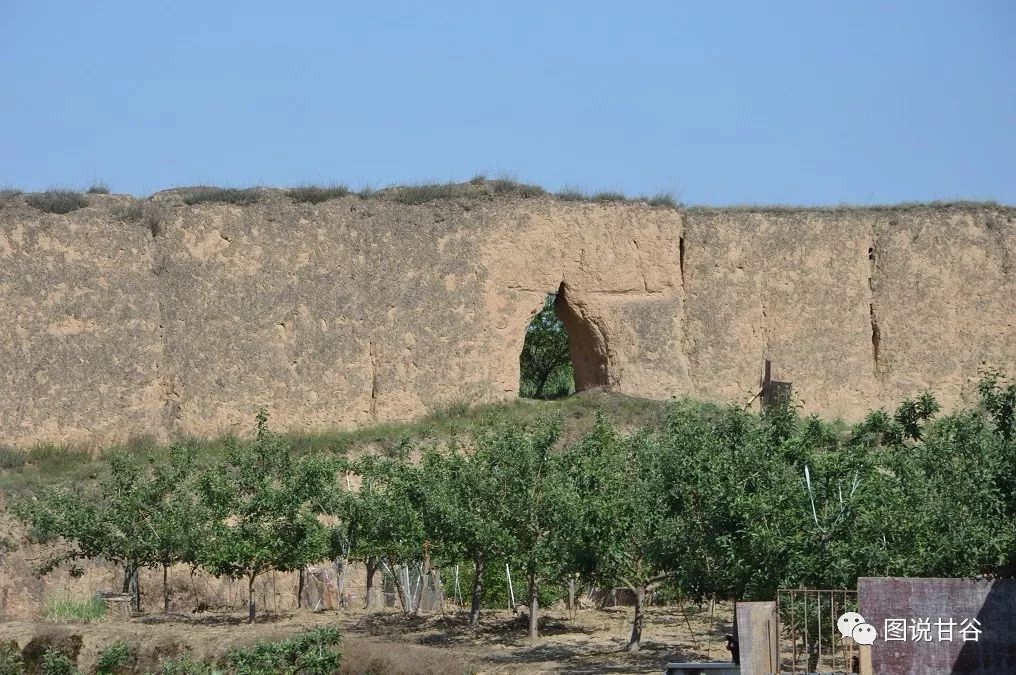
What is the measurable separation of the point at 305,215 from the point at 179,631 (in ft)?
36.9

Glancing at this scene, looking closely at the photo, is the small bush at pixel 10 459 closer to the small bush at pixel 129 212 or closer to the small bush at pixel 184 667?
the small bush at pixel 129 212

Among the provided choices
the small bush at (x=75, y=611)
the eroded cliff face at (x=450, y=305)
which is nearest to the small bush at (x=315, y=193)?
the eroded cliff face at (x=450, y=305)

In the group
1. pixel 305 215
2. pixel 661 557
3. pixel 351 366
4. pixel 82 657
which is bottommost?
pixel 82 657

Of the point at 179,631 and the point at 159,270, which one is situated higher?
the point at 159,270

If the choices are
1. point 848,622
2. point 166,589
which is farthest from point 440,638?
point 848,622

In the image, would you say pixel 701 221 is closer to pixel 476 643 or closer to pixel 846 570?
pixel 476 643

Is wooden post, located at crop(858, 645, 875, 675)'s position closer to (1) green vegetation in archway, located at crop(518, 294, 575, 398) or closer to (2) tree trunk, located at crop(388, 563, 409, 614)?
(2) tree trunk, located at crop(388, 563, 409, 614)

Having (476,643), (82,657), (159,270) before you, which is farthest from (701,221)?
(82,657)

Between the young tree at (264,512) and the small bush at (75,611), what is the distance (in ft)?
6.00

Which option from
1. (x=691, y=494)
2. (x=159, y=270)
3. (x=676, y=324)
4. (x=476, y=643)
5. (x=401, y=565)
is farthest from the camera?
(x=676, y=324)

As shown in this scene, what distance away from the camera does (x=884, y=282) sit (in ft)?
112

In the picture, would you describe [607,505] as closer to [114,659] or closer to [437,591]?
[114,659]

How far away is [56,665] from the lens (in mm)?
21594

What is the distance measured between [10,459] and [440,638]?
986 cm
